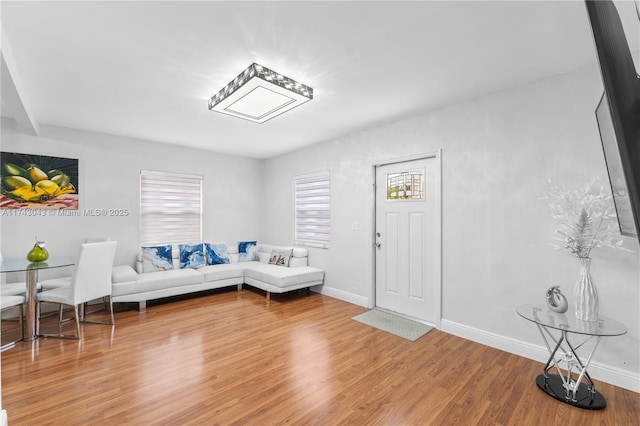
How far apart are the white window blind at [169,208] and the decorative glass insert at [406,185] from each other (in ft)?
11.3

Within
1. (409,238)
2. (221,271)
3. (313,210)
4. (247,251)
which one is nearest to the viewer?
(409,238)

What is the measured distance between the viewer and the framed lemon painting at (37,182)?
12.2 feet

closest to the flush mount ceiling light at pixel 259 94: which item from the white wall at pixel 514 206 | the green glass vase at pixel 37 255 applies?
the white wall at pixel 514 206

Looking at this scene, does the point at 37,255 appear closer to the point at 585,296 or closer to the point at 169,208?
the point at 169,208

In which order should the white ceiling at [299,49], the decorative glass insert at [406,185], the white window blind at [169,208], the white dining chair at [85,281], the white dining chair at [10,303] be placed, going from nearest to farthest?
the white ceiling at [299,49] < the white dining chair at [10,303] < the white dining chair at [85,281] < the decorative glass insert at [406,185] < the white window blind at [169,208]

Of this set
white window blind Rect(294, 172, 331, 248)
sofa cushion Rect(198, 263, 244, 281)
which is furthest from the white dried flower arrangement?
sofa cushion Rect(198, 263, 244, 281)

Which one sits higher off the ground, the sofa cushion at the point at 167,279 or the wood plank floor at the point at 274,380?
the sofa cushion at the point at 167,279

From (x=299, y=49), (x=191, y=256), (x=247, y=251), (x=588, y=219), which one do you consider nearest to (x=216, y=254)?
(x=191, y=256)

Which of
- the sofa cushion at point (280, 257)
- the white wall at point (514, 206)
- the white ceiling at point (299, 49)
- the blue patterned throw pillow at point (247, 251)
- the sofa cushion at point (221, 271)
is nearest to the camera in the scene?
the white ceiling at point (299, 49)

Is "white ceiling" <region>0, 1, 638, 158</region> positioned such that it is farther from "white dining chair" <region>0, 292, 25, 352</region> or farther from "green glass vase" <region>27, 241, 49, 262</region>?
"white dining chair" <region>0, 292, 25, 352</region>

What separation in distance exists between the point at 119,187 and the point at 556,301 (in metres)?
5.53

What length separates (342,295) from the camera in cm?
452

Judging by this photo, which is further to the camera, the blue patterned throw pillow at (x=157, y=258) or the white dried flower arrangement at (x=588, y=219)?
the blue patterned throw pillow at (x=157, y=258)

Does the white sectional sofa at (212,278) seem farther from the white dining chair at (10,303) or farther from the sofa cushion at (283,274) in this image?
the white dining chair at (10,303)
